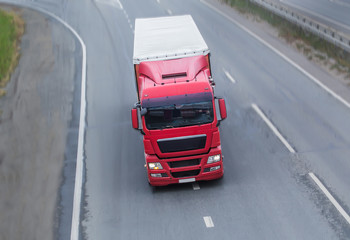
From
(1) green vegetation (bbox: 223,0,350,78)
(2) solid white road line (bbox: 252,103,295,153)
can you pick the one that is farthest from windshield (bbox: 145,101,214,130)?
(1) green vegetation (bbox: 223,0,350,78)

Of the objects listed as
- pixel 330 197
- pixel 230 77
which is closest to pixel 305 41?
pixel 230 77

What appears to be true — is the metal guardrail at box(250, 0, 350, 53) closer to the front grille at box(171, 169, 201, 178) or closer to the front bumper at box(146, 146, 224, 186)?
the front bumper at box(146, 146, 224, 186)

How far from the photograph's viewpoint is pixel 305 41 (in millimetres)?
31172

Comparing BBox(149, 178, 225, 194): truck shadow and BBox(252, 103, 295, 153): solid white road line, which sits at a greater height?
BBox(149, 178, 225, 194): truck shadow

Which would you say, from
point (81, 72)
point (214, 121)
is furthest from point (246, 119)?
point (81, 72)

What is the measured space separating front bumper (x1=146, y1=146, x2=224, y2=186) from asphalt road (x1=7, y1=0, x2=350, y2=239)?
566mm

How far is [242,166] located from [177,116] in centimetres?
347

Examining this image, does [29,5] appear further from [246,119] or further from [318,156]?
[318,156]

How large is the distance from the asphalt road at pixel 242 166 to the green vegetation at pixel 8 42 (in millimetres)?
4265

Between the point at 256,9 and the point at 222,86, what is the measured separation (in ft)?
53.3

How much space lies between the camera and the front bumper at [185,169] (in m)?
15.5

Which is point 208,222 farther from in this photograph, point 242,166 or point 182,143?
point 242,166

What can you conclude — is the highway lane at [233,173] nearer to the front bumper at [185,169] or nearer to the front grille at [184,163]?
the front bumper at [185,169]

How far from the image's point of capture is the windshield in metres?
15.2
